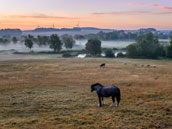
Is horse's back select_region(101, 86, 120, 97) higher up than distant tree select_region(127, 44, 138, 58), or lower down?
lower down

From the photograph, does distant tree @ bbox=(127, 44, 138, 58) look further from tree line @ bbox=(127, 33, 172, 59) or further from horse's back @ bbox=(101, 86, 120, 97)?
horse's back @ bbox=(101, 86, 120, 97)

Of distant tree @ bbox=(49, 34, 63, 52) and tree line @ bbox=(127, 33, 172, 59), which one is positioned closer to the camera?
tree line @ bbox=(127, 33, 172, 59)

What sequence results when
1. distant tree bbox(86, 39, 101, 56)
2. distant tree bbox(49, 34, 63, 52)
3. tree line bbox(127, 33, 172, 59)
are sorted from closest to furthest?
1. tree line bbox(127, 33, 172, 59)
2. distant tree bbox(86, 39, 101, 56)
3. distant tree bbox(49, 34, 63, 52)

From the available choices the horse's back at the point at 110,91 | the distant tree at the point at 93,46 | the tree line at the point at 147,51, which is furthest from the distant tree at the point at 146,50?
the horse's back at the point at 110,91

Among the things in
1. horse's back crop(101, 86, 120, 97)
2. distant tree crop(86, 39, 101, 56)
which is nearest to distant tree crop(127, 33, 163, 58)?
distant tree crop(86, 39, 101, 56)

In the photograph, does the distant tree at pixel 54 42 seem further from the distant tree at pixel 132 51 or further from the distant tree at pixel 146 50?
the distant tree at pixel 132 51

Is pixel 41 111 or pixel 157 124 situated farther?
pixel 41 111

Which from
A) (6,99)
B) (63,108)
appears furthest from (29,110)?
(6,99)

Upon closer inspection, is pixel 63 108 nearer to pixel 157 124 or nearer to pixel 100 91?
pixel 100 91

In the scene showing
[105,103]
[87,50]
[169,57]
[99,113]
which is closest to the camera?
[99,113]

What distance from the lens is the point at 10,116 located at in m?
13.2

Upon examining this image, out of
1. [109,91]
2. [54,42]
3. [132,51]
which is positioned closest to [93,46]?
[132,51]

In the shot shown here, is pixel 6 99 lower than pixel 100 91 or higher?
lower

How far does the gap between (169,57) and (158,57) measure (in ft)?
14.1
